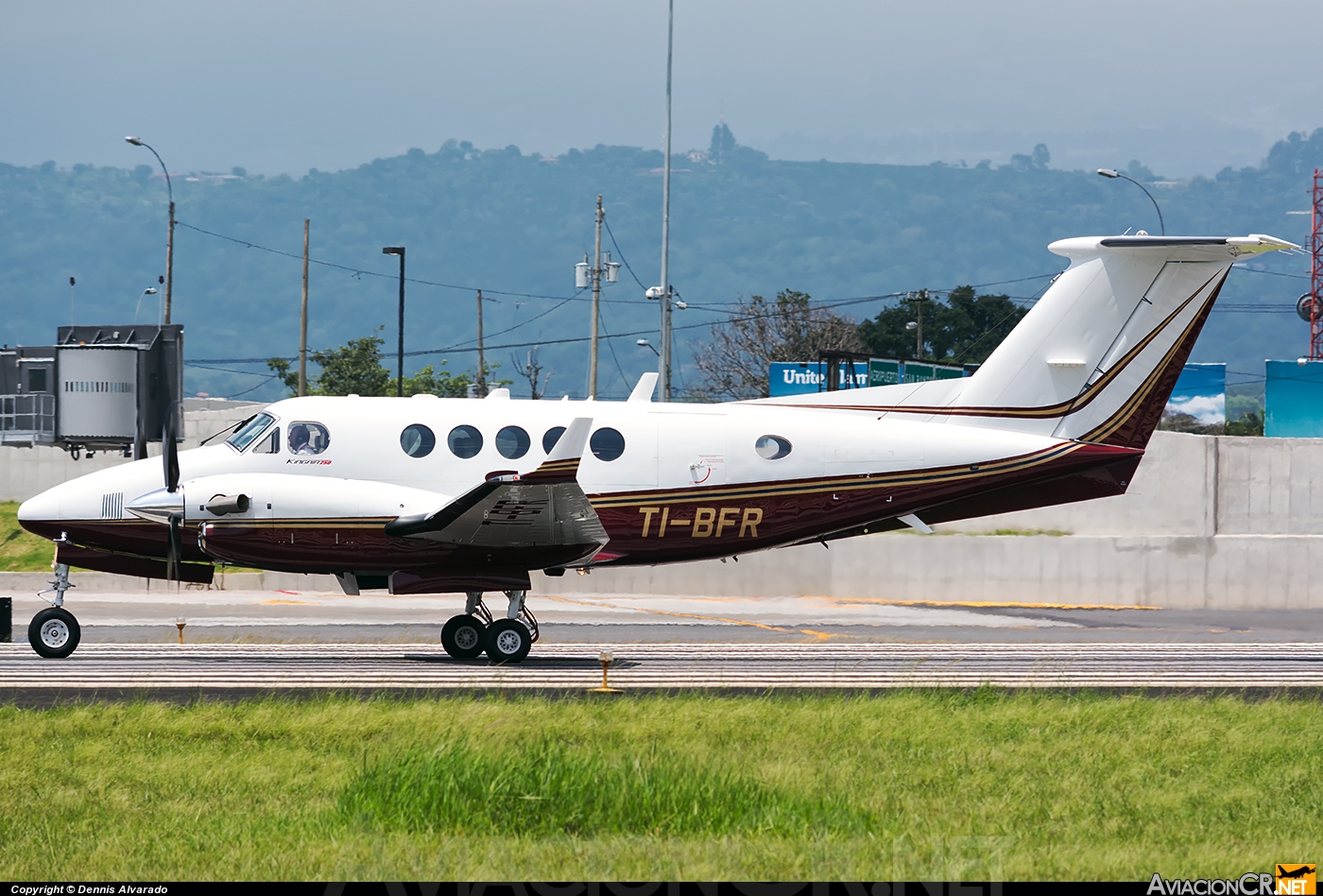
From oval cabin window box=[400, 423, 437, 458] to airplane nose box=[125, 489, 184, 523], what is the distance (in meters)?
3.19

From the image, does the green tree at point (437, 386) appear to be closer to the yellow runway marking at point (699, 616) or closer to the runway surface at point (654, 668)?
the yellow runway marking at point (699, 616)

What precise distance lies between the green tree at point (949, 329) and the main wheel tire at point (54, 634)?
7474cm

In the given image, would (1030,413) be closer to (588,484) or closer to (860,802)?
(588,484)

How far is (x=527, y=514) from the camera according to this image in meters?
19.3

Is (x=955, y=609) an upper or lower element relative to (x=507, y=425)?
lower

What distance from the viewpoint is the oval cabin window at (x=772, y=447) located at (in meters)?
21.1

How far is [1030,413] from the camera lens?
72.6 ft

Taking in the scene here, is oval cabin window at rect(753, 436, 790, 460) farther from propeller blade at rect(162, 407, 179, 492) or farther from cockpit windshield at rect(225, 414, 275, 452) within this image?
propeller blade at rect(162, 407, 179, 492)

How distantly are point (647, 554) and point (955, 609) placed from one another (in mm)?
14190

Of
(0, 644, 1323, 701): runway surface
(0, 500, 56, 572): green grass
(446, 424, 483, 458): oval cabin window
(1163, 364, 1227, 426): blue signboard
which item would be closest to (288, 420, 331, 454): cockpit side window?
(446, 424, 483, 458): oval cabin window

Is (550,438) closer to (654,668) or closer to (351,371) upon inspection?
(654,668)

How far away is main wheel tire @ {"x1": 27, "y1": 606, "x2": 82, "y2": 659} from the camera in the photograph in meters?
19.7

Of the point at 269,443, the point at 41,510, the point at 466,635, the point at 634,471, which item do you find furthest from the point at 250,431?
the point at 634,471

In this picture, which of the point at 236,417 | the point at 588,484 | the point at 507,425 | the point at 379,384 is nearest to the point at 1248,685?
the point at 588,484
